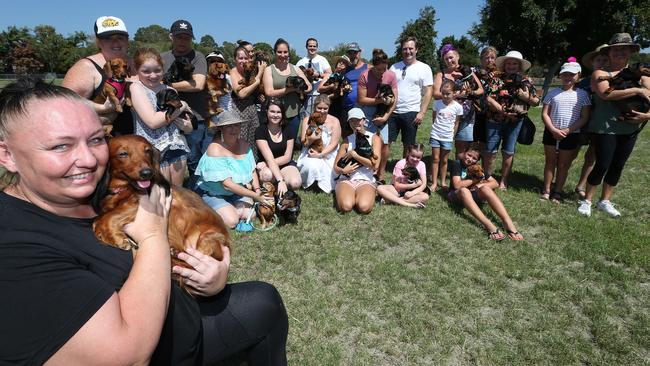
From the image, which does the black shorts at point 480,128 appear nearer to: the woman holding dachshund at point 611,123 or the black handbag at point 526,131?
the black handbag at point 526,131

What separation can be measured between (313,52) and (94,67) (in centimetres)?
576

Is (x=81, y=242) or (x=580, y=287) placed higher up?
(x=81, y=242)

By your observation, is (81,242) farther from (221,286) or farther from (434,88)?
(434,88)

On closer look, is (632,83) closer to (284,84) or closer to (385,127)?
(385,127)

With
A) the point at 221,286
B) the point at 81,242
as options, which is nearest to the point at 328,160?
the point at 221,286

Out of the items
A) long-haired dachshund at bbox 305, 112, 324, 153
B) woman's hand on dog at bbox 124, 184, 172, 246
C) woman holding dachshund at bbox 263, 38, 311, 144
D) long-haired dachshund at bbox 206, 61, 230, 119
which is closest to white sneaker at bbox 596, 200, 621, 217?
long-haired dachshund at bbox 305, 112, 324, 153

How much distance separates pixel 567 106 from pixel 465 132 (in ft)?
5.16

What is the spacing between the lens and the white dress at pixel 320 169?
653 centimetres

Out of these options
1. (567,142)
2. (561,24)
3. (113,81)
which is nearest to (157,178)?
(113,81)

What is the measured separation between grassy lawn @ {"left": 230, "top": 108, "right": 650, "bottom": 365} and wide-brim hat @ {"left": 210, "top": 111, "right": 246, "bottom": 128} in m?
1.53

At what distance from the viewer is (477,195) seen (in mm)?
5539

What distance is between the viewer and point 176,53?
17.9 feet

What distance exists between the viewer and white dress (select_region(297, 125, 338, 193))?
257 inches

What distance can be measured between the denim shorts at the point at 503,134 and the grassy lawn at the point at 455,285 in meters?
1.19
